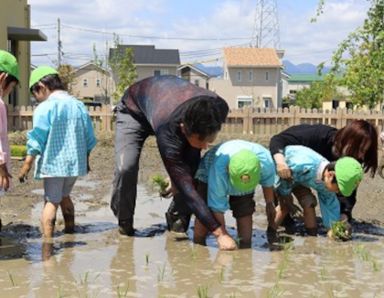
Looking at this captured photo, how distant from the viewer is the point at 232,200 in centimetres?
531

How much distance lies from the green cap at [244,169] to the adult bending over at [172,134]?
0.25 metres

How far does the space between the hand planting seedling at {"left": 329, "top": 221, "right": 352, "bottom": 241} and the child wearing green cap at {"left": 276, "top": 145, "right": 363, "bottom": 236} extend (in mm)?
147

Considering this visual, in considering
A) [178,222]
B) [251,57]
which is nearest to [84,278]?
[178,222]

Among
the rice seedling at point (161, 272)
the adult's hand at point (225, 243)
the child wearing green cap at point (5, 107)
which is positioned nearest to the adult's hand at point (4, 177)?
the child wearing green cap at point (5, 107)

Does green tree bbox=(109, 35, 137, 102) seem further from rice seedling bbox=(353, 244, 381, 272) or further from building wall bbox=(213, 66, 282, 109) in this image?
rice seedling bbox=(353, 244, 381, 272)

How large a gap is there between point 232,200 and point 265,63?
6265 cm

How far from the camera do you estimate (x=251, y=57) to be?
225 feet

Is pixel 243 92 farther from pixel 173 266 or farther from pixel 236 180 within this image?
pixel 173 266

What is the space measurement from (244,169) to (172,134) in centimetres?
59

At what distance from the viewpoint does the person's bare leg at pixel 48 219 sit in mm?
5352

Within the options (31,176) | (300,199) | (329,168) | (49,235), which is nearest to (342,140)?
(329,168)

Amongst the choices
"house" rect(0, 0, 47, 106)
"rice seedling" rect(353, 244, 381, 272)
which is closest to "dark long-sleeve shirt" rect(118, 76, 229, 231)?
"rice seedling" rect(353, 244, 381, 272)

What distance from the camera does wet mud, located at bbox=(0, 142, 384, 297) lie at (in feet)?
13.0

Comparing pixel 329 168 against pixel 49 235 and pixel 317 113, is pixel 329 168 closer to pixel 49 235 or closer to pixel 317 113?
pixel 49 235
